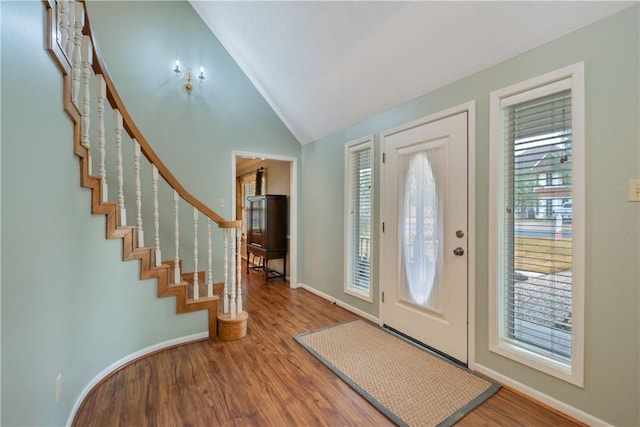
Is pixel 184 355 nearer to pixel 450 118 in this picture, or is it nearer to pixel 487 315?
pixel 487 315

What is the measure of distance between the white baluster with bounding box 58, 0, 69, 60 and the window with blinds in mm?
2473

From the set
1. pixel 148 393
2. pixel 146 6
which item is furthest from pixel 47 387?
pixel 146 6

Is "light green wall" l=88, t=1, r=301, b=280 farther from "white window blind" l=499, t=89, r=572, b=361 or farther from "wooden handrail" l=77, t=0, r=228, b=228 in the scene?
"white window blind" l=499, t=89, r=572, b=361

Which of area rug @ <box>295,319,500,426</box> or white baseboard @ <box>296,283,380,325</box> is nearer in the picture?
area rug @ <box>295,319,500,426</box>

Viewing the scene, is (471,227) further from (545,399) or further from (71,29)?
(71,29)

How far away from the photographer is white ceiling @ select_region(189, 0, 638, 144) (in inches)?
66.9

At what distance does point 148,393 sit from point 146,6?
13.2ft

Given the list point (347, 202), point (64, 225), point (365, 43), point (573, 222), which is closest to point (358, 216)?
point (347, 202)

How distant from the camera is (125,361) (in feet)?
6.77

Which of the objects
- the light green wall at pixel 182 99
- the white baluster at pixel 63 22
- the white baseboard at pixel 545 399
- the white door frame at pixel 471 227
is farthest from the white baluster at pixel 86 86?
the white baseboard at pixel 545 399

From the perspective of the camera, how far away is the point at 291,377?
1943 mm

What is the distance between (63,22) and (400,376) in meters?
2.99

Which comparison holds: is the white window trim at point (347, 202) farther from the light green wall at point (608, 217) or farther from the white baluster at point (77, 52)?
the white baluster at point (77, 52)

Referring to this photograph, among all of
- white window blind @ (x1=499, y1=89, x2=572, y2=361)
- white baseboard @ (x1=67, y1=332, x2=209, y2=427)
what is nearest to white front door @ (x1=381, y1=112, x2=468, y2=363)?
white window blind @ (x1=499, y1=89, x2=572, y2=361)
